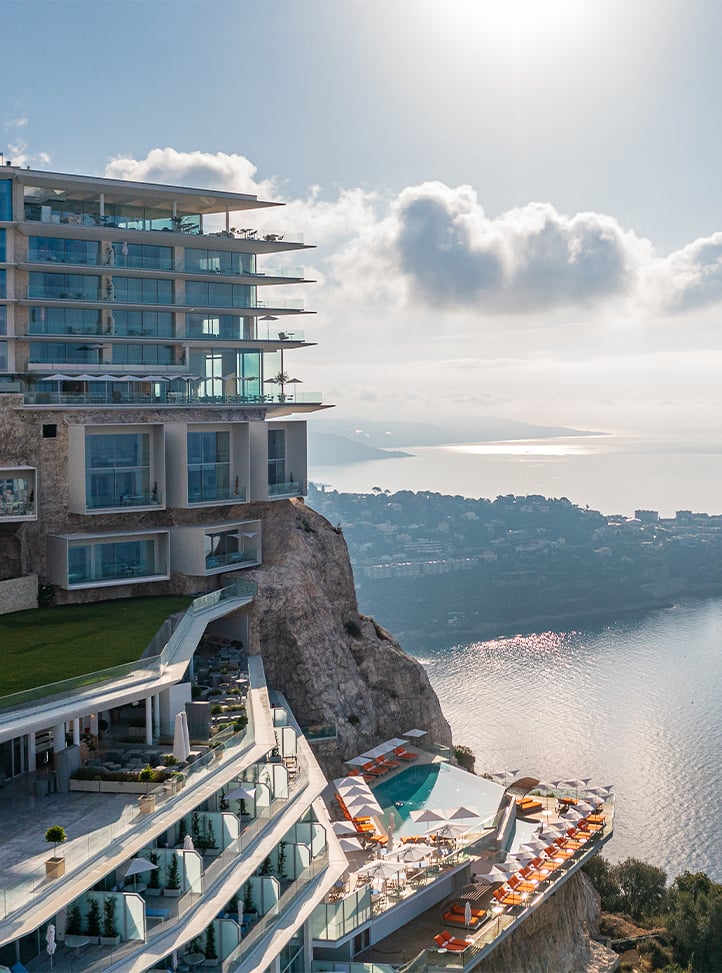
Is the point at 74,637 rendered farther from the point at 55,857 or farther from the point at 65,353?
the point at 65,353

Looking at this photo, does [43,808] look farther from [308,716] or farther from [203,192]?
[203,192]

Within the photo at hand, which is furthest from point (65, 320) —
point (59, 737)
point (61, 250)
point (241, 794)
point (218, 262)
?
point (241, 794)

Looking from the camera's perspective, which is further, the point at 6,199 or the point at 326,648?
the point at 326,648

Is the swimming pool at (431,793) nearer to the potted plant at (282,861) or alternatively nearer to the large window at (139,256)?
the potted plant at (282,861)

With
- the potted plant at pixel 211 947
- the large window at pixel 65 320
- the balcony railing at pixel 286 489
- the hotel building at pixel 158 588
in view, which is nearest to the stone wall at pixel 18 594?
the hotel building at pixel 158 588

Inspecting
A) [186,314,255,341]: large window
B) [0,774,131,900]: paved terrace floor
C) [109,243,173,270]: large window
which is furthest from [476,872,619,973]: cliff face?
[109,243,173,270]: large window
